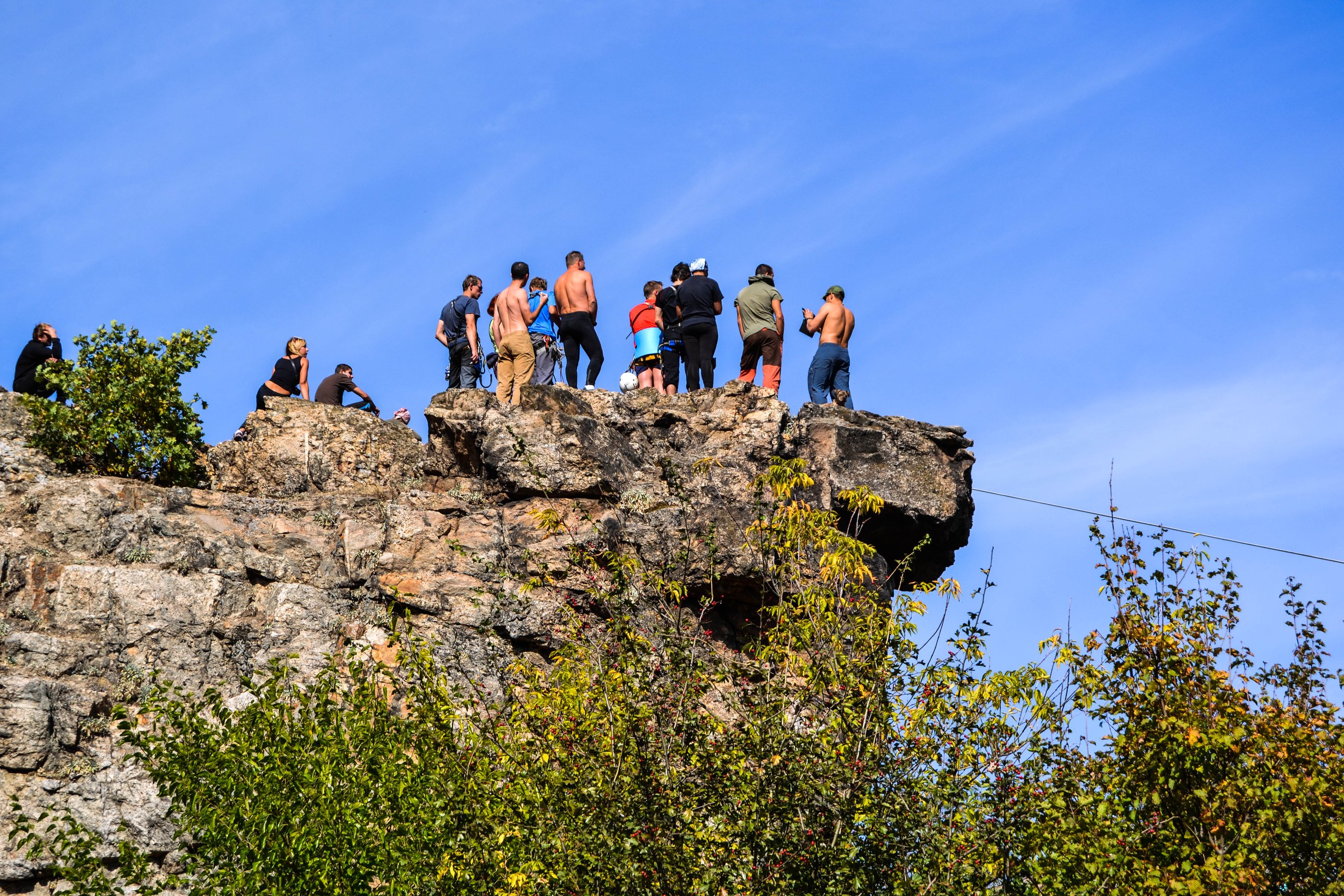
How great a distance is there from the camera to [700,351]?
1977 centimetres

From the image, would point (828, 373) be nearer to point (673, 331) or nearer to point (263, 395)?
point (673, 331)

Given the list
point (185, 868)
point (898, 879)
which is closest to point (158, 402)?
point (185, 868)

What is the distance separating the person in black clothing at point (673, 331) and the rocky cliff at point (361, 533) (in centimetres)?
87

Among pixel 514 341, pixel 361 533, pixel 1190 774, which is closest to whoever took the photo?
pixel 1190 774

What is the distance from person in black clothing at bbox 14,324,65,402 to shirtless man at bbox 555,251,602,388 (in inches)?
261

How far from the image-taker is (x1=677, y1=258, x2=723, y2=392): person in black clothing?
19.3 metres

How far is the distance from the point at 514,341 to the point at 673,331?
97.5 inches

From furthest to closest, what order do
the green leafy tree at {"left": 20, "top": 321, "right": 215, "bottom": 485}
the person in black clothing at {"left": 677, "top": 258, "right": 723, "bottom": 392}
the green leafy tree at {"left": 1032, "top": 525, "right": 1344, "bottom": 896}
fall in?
the person in black clothing at {"left": 677, "top": 258, "right": 723, "bottom": 392} < the green leafy tree at {"left": 20, "top": 321, "right": 215, "bottom": 485} < the green leafy tree at {"left": 1032, "top": 525, "right": 1344, "bottom": 896}

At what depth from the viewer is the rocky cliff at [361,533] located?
43.9 feet

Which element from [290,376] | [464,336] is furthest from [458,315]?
[290,376]

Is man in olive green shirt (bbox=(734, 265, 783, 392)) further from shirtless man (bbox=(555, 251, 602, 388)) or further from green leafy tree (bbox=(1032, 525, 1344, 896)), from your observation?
green leafy tree (bbox=(1032, 525, 1344, 896))

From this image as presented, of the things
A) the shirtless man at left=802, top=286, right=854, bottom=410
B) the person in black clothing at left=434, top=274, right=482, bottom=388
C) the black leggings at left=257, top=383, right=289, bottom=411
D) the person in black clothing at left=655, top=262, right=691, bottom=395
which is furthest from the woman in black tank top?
the shirtless man at left=802, top=286, right=854, bottom=410

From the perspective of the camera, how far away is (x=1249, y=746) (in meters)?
11.0

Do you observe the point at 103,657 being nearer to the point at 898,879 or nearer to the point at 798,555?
the point at 798,555
